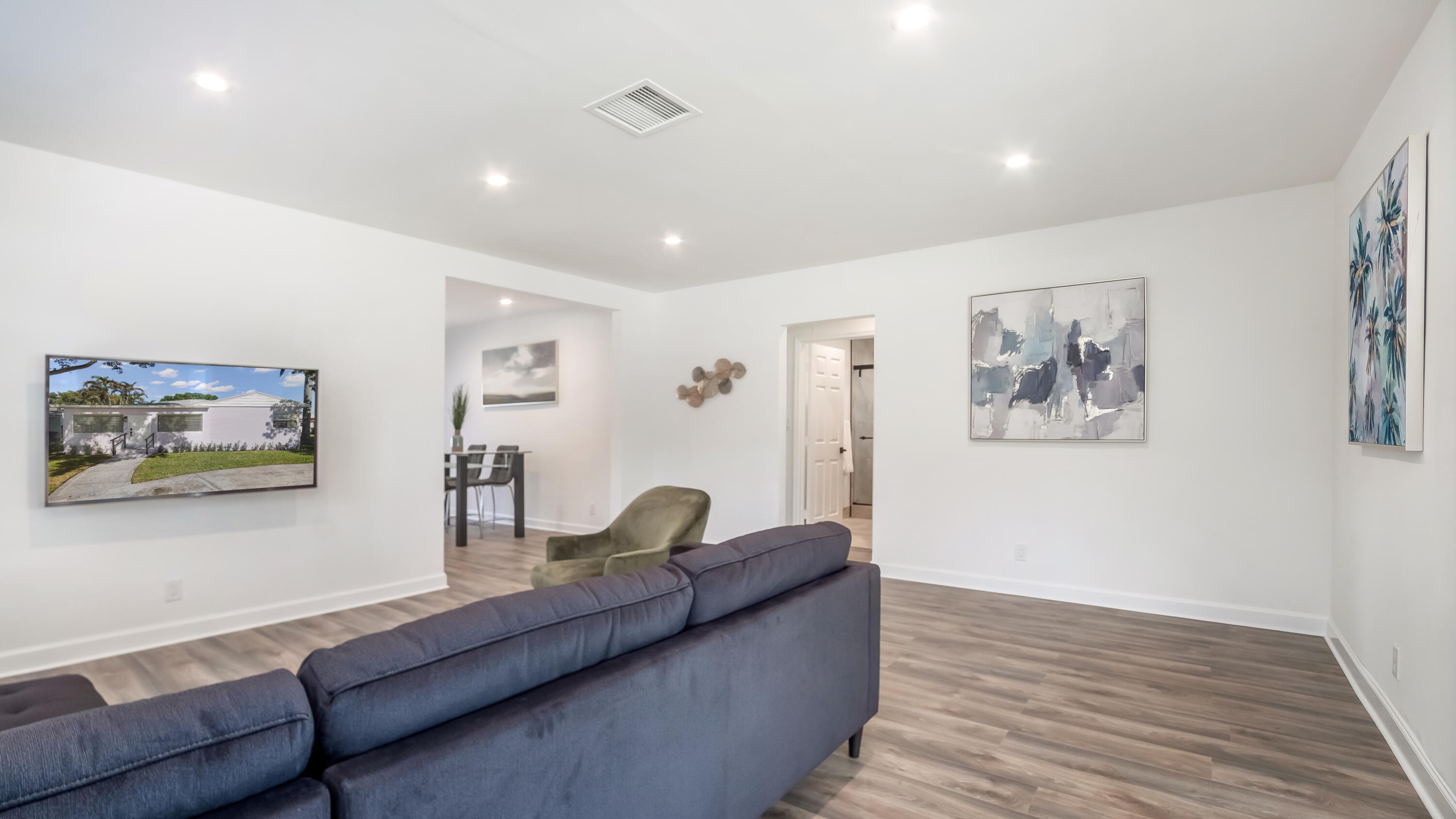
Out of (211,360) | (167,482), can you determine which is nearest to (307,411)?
(211,360)

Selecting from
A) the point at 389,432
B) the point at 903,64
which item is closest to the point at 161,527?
the point at 389,432

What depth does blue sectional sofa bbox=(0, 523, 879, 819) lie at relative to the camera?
2.76 feet

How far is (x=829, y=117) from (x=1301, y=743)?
3.01 metres

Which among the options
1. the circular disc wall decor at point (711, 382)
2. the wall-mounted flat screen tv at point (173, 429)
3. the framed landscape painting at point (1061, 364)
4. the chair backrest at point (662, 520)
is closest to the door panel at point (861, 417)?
the circular disc wall decor at point (711, 382)

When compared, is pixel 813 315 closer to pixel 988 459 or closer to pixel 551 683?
pixel 988 459

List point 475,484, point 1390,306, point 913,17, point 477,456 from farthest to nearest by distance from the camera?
point 477,456 → point 475,484 → point 1390,306 → point 913,17

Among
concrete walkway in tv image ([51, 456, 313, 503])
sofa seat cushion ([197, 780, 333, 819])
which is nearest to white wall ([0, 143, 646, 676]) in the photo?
concrete walkway in tv image ([51, 456, 313, 503])

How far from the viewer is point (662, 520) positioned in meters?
3.85

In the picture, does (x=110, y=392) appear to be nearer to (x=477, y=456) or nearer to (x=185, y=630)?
(x=185, y=630)

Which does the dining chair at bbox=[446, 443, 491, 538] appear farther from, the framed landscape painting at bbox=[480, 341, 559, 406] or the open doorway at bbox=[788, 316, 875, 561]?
the open doorway at bbox=[788, 316, 875, 561]

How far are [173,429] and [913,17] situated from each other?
4.00m

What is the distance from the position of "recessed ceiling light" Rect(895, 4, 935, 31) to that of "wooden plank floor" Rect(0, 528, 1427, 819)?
2484 millimetres

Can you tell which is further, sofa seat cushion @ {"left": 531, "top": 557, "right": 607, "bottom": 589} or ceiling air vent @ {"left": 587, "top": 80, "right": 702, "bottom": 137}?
sofa seat cushion @ {"left": 531, "top": 557, "right": 607, "bottom": 589}

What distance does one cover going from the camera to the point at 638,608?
1.51 m
